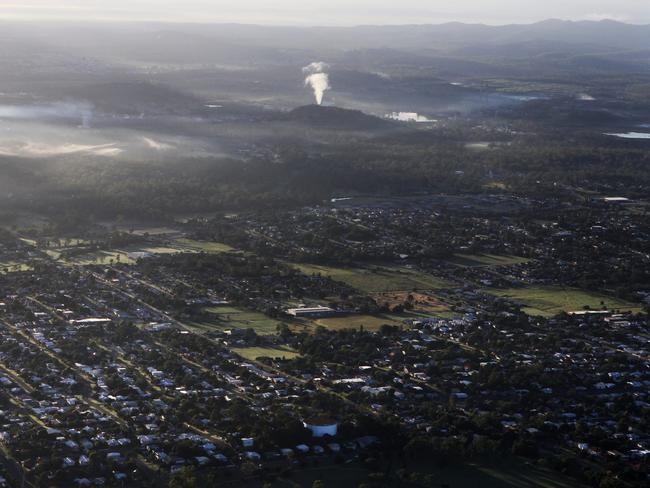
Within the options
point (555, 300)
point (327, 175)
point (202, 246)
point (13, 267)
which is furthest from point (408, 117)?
point (13, 267)

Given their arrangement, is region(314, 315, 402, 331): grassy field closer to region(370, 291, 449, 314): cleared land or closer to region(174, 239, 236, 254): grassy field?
region(370, 291, 449, 314): cleared land

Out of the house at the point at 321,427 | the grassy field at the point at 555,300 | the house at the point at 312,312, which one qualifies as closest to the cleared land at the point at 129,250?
the house at the point at 312,312

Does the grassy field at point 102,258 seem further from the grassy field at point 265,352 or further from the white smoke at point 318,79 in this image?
the white smoke at point 318,79

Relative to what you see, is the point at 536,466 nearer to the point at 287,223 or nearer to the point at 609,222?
the point at 287,223

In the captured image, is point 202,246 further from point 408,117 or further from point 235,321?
point 408,117

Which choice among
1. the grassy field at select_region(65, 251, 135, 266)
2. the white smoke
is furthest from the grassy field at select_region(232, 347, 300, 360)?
the white smoke

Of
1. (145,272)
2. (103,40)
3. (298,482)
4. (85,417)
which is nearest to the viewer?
(298,482)

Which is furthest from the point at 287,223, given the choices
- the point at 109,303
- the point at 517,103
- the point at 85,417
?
the point at 517,103
